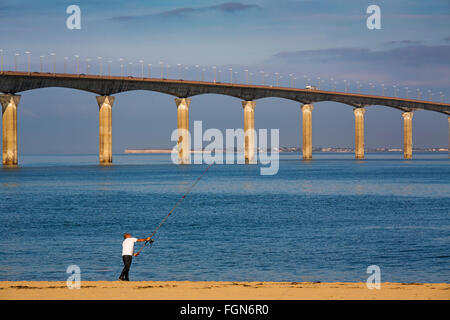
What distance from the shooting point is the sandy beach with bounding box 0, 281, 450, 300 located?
55.6 ft

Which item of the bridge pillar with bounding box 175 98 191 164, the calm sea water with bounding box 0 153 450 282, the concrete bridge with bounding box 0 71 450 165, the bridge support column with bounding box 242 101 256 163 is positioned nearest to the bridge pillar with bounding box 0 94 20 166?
the concrete bridge with bounding box 0 71 450 165

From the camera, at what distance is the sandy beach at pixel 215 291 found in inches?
667

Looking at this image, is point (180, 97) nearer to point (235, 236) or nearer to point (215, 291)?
point (235, 236)

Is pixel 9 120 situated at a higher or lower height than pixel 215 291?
higher

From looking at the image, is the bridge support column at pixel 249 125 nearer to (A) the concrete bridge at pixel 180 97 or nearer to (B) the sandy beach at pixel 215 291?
(A) the concrete bridge at pixel 180 97

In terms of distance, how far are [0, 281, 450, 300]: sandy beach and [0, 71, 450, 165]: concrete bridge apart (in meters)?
109

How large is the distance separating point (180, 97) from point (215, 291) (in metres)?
132

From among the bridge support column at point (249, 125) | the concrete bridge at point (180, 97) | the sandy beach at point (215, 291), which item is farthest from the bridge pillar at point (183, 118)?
the sandy beach at point (215, 291)

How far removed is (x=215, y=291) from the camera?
1820cm

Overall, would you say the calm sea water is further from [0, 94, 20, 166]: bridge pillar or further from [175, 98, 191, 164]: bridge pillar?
[175, 98, 191, 164]: bridge pillar

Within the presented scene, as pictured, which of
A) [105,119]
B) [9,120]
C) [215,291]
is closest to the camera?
[215,291]

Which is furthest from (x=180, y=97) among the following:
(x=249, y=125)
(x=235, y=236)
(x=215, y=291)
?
(x=215, y=291)

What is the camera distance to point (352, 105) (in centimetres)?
18438
